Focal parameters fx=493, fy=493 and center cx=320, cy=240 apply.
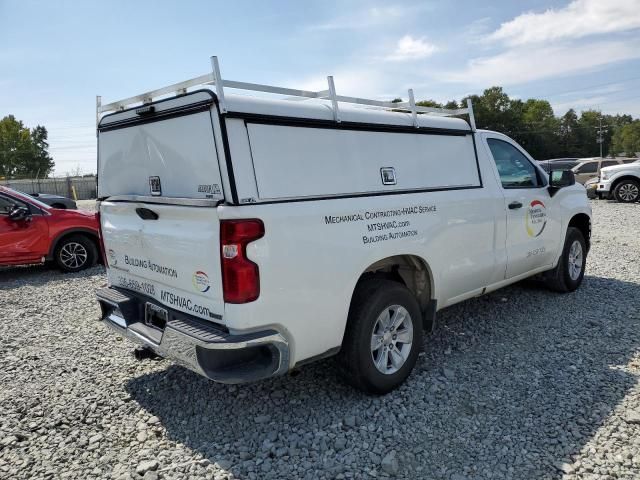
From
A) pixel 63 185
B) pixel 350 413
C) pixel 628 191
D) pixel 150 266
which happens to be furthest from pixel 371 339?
pixel 63 185

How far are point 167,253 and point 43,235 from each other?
618cm

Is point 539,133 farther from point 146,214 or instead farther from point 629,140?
point 146,214

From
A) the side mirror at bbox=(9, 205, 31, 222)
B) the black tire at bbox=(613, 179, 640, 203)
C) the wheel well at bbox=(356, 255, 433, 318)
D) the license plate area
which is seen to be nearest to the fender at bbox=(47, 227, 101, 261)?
the side mirror at bbox=(9, 205, 31, 222)

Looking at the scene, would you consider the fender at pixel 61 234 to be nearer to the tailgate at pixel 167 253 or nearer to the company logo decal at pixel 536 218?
the tailgate at pixel 167 253

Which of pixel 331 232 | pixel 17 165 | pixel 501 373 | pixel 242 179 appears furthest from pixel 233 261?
pixel 17 165

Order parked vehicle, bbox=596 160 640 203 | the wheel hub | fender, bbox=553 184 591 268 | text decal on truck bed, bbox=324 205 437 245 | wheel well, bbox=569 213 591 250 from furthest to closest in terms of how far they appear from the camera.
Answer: parked vehicle, bbox=596 160 640 203, wheel well, bbox=569 213 591 250, fender, bbox=553 184 591 268, the wheel hub, text decal on truck bed, bbox=324 205 437 245

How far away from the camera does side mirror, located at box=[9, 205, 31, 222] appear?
8.16 meters

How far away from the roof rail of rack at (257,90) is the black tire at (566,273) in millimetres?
2334

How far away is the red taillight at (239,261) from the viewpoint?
2861mm

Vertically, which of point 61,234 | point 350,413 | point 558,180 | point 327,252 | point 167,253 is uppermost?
point 61,234

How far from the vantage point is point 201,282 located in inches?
123

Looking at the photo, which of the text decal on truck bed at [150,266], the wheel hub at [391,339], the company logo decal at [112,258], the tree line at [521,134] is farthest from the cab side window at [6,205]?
the tree line at [521,134]

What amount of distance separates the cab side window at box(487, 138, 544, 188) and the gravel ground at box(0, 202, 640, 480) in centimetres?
148

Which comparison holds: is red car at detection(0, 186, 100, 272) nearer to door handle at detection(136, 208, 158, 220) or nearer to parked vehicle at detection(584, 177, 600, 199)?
door handle at detection(136, 208, 158, 220)
